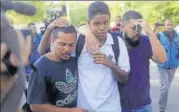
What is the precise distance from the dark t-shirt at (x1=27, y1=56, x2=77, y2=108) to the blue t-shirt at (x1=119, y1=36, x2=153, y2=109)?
97 cm

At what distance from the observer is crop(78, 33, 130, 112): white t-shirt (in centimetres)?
311

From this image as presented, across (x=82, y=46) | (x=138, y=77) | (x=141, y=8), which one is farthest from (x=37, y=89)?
(x=141, y=8)

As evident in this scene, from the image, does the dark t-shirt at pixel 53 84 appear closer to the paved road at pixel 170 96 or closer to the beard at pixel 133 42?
the beard at pixel 133 42

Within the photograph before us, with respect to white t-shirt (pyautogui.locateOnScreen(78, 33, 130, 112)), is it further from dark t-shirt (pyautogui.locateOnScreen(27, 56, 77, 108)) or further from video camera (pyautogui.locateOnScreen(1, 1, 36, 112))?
video camera (pyautogui.locateOnScreen(1, 1, 36, 112))

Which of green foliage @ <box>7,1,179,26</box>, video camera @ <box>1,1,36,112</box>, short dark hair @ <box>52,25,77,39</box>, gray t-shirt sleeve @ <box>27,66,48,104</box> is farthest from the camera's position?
green foliage @ <box>7,1,179,26</box>

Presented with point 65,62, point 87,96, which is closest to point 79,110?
point 87,96

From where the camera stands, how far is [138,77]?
4008mm

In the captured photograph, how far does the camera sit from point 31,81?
2980 mm

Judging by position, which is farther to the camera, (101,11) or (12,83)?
(101,11)

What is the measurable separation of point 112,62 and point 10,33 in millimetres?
1500

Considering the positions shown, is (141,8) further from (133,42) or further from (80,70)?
(80,70)

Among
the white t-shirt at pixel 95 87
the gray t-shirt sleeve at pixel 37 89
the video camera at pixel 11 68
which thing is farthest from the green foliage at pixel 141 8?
the video camera at pixel 11 68

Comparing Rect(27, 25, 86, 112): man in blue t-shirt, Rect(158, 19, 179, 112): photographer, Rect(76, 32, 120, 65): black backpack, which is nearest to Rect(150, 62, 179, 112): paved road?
Rect(158, 19, 179, 112): photographer

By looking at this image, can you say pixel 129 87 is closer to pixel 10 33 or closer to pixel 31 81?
pixel 31 81
